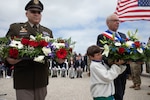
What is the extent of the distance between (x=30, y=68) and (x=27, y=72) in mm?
56

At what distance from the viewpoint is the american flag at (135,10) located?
28.1 ft

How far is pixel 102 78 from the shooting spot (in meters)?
3.78

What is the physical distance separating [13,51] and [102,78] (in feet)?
4.18

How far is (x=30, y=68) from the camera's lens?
331 centimetres

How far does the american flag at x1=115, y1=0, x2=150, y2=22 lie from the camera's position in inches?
337

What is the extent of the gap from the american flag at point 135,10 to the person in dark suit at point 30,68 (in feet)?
18.1

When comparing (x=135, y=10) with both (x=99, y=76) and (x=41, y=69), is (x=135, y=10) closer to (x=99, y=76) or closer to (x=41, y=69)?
(x=99, y=76)

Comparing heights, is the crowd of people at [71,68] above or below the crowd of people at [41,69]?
below

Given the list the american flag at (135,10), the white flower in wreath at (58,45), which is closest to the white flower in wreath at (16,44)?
the white flower in wreath at (58,45)

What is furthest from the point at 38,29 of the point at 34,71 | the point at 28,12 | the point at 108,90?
the point at 108,90

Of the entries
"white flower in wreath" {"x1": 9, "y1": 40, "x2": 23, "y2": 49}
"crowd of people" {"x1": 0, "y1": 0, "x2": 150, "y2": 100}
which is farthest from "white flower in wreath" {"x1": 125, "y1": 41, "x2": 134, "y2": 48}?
"white flower in wreath" {"x1": 9, "y1": 40, "x2": 23, "y2": 49}

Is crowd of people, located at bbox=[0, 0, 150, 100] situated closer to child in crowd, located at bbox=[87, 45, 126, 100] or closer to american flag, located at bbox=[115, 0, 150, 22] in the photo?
child in crowd, located at bbox=[87, 45, 126, 100]

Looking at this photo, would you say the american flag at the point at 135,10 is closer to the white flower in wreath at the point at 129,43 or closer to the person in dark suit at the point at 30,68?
the white flower in wreath at the point at 129,43

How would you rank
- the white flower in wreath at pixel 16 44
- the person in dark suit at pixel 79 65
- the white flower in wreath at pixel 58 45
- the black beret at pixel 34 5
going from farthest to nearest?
the person in dark suit at pixel 79 65, the black beret at pixel 34 5, the white flower in wreath at pixel 58 45, the white flower in wreath at pixel 16 44
